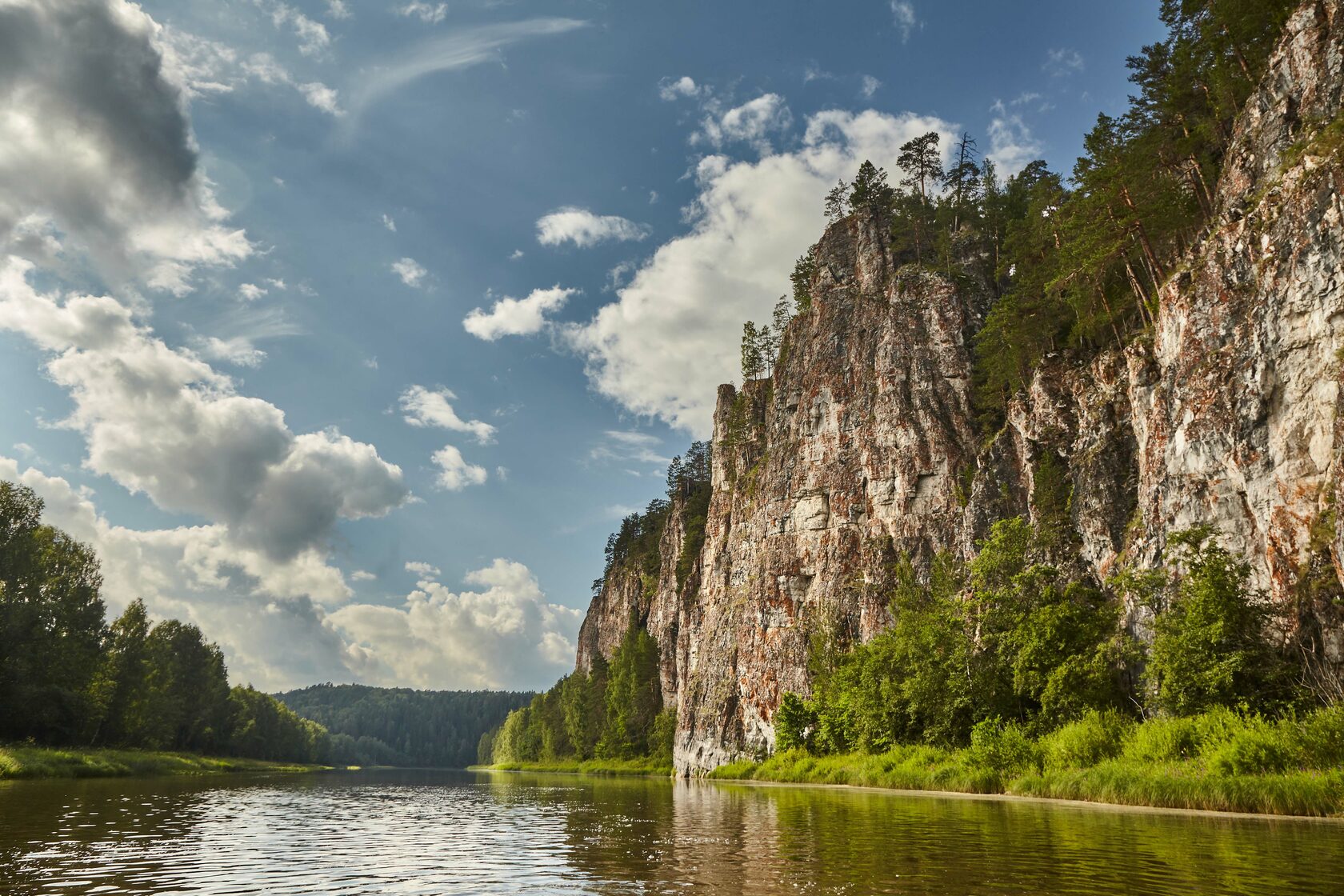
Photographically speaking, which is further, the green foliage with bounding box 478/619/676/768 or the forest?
the green foliage with bounding box 478/619/676/768

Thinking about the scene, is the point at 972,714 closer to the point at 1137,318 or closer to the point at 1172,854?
the point at 1137,318

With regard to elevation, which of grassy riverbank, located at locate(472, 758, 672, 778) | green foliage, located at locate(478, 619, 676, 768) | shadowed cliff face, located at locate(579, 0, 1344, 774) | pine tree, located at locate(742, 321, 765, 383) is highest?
pine tree, located at locate(742, 321, 765, 383)

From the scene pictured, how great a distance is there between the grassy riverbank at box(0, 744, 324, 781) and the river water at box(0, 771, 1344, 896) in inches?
716

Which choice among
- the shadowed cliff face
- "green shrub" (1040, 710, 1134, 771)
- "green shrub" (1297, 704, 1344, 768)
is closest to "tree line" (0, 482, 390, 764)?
the shadowed cliff face

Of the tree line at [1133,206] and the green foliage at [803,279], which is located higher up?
the green foliage at [803,279]

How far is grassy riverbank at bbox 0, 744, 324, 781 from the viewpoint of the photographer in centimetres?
5002

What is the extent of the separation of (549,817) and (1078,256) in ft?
184

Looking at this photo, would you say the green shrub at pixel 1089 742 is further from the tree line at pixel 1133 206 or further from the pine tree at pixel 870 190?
the pine tree at pixel 870 190

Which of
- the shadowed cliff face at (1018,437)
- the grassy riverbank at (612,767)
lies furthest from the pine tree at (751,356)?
the grassy riverbank at (612,767)

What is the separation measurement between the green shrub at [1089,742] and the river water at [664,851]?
538 cm

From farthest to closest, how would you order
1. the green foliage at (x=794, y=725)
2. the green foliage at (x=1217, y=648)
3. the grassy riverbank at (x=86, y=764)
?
the green foliage at (x=794, y=725)
the grassy riverbank at (x=86, y=764)
the green foliage at (x=1217, y=648)

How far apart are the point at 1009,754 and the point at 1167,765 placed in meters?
12.3

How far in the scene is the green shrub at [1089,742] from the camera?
38.5 meters

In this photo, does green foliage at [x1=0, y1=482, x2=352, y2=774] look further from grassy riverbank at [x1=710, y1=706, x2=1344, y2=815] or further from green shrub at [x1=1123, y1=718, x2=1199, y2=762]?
green shrub at [x1=1123, y1=718, x2=1199, y2=762]
